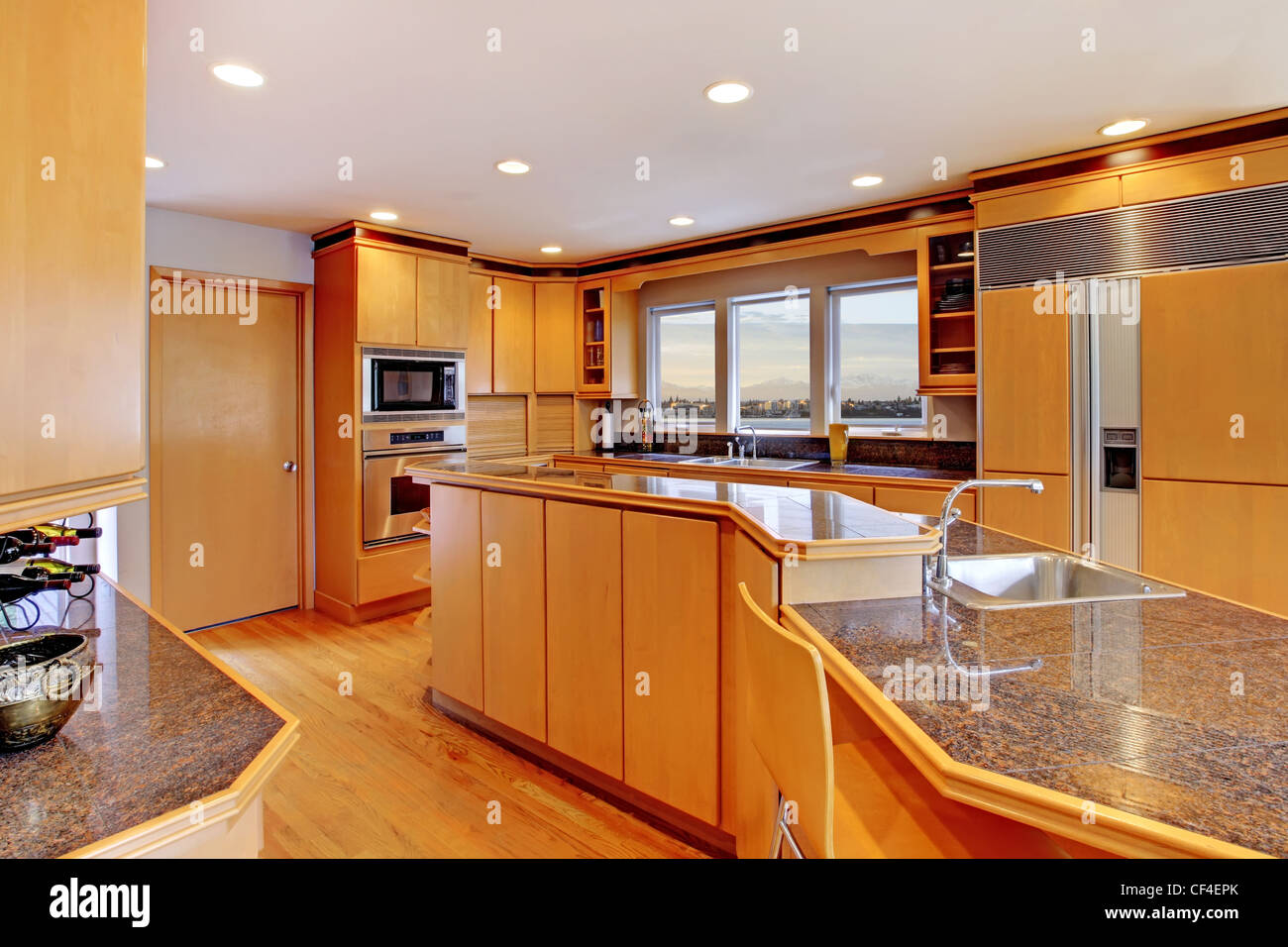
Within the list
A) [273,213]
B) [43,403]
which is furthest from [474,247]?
[43,403]

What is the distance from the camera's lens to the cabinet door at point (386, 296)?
4.17 metres

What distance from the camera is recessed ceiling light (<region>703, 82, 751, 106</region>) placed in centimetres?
245

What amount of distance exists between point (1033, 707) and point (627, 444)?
4848mm

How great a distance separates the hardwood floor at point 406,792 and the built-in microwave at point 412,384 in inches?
66.3

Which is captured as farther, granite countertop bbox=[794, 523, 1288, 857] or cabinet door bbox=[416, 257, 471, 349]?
cabinet door bbox=[416, 257, 471, 349]

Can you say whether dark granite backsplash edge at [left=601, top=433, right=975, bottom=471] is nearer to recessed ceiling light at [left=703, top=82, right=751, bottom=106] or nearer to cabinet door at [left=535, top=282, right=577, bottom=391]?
cabinet door at [left=535, top=282, right=577, bottom=391]

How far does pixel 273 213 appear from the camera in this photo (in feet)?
13.2

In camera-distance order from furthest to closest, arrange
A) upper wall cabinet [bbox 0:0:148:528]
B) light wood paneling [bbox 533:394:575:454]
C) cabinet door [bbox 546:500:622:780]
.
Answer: light wood paneling [bbox 533:394:575:454] < cabinet door [bbox 546:500:622:780] < upper wall cabinet [bbox 0:0:148:528]

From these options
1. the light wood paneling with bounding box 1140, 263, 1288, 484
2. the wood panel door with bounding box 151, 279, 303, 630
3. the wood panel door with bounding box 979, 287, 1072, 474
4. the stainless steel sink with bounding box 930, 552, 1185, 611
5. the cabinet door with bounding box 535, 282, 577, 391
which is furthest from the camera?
the cabinet door with bounding box 535, 282, 577, 391

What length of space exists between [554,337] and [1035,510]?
370 centimetres

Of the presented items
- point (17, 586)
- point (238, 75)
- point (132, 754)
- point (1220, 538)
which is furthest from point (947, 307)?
point (17, 586)

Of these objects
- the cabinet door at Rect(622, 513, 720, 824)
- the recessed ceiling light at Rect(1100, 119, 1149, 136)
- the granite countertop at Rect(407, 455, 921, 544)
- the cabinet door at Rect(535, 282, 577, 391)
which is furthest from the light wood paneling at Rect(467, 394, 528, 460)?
the recessed ceiling light at Rect(1100, 119, 1149, 136)

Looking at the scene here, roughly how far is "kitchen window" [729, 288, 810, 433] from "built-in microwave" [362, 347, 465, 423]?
207 centimetres

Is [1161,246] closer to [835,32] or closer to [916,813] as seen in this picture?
[835,32]
